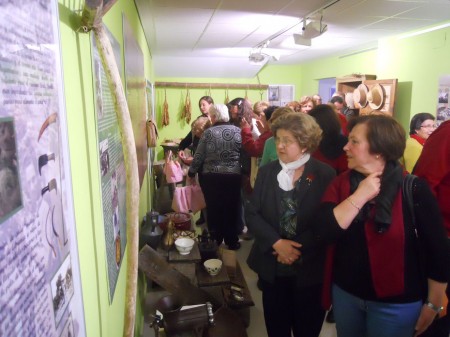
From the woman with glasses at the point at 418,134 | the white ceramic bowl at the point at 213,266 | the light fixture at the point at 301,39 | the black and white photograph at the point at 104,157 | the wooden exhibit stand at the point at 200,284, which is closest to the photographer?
the black and white photograph at the point at 104,157

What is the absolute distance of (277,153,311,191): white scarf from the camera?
1.54 metres

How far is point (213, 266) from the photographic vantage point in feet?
7.42

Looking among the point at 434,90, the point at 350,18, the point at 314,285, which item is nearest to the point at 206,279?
the point at 314,285

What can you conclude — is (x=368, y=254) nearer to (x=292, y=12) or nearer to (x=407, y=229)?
(x=407, y=229)

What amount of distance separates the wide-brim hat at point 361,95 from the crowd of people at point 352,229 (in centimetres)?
288

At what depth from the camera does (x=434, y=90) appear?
3832mm

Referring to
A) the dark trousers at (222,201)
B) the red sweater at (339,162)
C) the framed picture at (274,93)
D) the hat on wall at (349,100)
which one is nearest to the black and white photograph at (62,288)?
the red sweater at (339,162)

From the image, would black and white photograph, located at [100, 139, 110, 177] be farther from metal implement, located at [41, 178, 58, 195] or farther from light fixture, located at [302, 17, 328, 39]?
light fixture, located at [302, 17, 328, 39]

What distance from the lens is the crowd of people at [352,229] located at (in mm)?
1188

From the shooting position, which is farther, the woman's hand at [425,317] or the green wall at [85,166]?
the woman's hand at [425,317]

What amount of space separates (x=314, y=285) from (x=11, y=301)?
4.63ft

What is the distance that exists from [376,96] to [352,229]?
3.80m

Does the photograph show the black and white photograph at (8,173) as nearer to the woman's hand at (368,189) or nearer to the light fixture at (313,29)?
the woman's hand at (368,189)

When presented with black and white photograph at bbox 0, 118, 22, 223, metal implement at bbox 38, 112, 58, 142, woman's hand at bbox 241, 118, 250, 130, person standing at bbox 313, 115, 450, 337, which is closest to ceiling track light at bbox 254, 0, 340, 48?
woman's hand at bbox 241, 118, 250, 130
